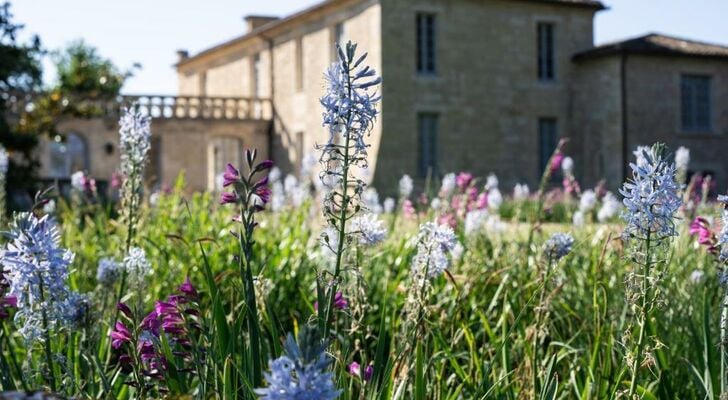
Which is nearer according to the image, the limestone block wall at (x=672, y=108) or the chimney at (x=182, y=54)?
the limestone block wall at (x=672, y=108)

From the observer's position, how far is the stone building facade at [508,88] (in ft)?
98.8

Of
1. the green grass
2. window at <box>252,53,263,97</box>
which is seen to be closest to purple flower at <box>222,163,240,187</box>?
the green grass

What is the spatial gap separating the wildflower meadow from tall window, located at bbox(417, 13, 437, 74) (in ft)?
75.3

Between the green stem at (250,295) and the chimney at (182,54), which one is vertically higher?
the chimney at (182,54)

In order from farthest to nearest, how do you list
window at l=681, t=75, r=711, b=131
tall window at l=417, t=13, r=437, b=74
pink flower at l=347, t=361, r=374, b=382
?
window at l=681, t=75, r=711, b=131 < tall window at l=417, t=13, r=437, b=74 < pink flower at l=347, t=361, r=374, b=382

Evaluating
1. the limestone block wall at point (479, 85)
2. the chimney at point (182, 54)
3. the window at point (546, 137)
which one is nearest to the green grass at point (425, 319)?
the limestone block wall at point (479, 85)

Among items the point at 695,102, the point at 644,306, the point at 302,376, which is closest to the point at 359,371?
the point at 644,306

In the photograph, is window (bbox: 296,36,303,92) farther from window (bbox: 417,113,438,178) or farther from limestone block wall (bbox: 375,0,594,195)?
window (bbox: 417,113,438,178)

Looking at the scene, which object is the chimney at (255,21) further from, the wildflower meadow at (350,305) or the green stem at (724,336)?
the green stem at (724,336)

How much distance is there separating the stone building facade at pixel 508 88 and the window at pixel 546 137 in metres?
0.04

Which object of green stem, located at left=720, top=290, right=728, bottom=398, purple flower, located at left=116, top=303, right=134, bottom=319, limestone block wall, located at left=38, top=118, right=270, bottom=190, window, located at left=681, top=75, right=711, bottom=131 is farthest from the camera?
limestone block wall, located at left=38, top=118, right=270, bottom=190

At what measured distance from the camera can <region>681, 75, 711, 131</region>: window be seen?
32.4 meters

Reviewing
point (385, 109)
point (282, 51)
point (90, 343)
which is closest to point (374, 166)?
point (385, 109)

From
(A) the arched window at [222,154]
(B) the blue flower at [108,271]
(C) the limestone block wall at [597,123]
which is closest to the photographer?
(B) the blue flower at [108,271]
